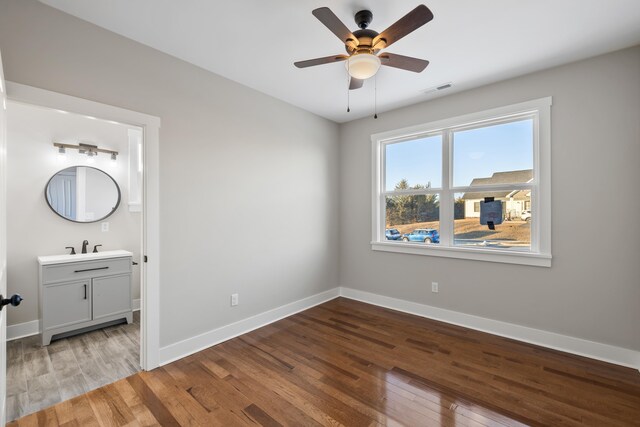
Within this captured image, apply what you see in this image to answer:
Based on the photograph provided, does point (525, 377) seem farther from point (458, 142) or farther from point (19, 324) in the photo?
point (19, 324)

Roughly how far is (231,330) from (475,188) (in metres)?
3.12

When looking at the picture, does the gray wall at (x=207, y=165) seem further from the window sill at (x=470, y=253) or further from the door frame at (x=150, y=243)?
the window sill at (x=470, y=253)

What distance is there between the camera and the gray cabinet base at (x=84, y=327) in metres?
2.87

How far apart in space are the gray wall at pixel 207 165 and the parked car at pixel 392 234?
0.96m

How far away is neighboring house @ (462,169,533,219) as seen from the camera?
3.04 meters

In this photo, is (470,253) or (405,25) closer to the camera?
(405,25)

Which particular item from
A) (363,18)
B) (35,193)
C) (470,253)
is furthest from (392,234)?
(35,193)

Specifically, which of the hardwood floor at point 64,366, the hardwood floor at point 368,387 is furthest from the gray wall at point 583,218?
the hardwood floor at point 64,366

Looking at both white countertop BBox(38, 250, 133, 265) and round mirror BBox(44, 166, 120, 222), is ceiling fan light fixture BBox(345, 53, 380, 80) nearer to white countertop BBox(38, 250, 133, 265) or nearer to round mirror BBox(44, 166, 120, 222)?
white countertop BBox(38, 250, 133, 265)

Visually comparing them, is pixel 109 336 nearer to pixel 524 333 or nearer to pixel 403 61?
pixel 403 61

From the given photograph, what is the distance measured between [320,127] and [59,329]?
3787 millimetres

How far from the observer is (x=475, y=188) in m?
3.34

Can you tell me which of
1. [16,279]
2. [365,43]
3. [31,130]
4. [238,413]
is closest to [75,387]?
[238,413]

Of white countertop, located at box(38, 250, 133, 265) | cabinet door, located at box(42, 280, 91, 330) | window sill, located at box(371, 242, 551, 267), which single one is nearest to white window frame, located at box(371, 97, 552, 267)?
window sill, located at box(371, 242, 551, 267)
